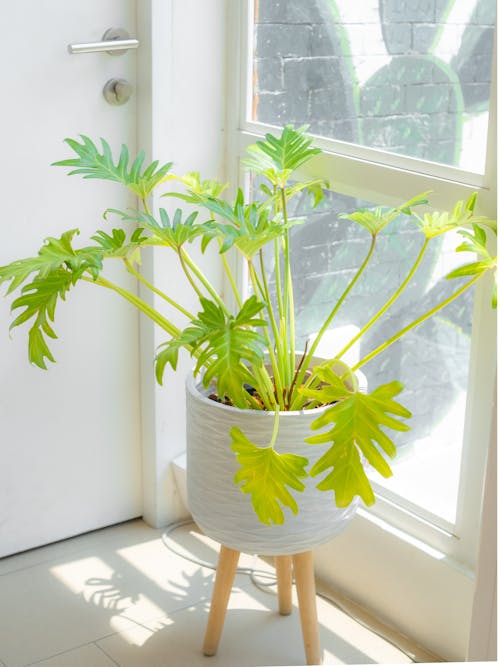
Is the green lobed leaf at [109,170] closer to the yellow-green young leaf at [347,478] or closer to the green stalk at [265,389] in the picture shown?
the green stalk at [265,389]

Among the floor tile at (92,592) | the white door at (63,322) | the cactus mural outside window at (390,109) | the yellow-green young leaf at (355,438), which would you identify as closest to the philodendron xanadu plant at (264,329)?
the yellow-green young leaf at (355,438)

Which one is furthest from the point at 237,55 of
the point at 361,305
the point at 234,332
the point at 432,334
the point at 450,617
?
the point at 450,617

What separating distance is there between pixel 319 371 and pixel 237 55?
3.16 feet

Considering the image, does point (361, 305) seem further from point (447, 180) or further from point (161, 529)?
point (161, 529)

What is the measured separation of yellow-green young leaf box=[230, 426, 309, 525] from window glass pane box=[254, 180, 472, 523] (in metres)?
0.47

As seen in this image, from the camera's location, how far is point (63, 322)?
2.16 metres

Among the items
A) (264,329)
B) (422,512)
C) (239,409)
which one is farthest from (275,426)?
(422,512)

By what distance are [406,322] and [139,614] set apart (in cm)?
78

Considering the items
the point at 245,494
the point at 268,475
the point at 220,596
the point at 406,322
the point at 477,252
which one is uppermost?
the point at 477,252

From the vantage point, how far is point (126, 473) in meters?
2.36

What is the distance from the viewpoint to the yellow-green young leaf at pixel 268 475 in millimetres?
1474

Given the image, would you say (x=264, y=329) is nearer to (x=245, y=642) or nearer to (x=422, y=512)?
(x=422, y=512)

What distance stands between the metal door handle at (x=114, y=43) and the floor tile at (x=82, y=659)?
115 cm

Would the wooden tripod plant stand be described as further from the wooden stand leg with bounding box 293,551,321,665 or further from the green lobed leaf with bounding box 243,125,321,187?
the green lobed leaf with bounding box 243,125,321,187
